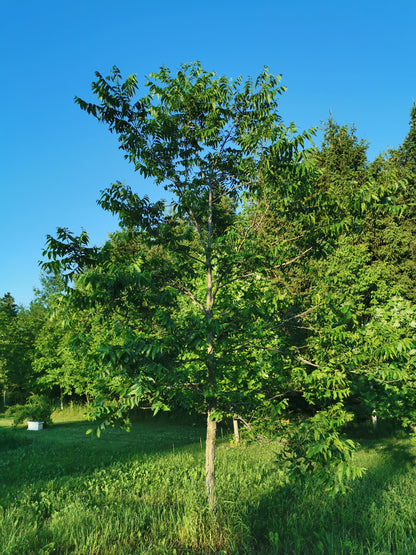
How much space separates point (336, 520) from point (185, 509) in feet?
8.66

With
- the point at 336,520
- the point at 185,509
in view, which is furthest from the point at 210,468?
the point at 336,520

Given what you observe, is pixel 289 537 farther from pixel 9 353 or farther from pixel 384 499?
pixel 9 353

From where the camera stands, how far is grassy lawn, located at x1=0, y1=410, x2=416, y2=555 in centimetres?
514

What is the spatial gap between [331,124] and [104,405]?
1019 inches

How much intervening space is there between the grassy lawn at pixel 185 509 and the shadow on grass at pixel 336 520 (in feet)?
0.08

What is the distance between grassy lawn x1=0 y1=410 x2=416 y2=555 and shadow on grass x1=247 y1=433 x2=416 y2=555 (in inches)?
0.9

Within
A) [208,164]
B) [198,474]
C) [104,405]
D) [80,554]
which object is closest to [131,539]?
[80,554]

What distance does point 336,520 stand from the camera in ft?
20.3

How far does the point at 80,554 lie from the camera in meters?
4.80

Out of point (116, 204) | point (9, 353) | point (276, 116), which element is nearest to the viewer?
point (276, 116)

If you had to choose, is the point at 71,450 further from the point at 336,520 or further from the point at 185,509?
the point at 336,520

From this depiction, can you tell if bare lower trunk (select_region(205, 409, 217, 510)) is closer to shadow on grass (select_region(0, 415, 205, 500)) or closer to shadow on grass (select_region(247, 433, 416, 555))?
shadow on grass (select_region(247, 433, 416, 555))

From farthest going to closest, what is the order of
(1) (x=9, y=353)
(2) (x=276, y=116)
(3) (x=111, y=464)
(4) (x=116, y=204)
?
1. (1) (x=9, y=353)
2. (3) (x=111, y=464)
3. (4) (x=116, y=204)
4. (2) (x=276, y=116)

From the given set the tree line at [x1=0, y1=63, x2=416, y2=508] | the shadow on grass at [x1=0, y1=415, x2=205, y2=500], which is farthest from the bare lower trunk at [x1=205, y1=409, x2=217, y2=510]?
the shadow on grass at [x1=0, y1=415, x2=205, y2=500]
